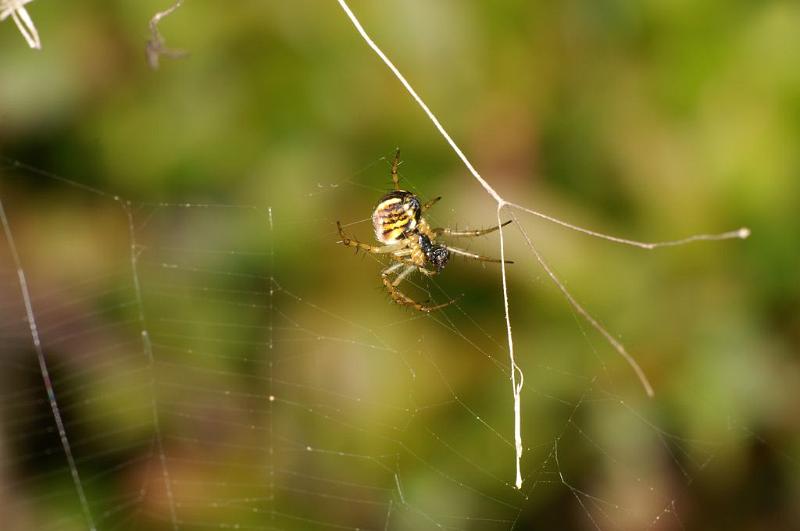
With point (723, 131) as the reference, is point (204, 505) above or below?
below

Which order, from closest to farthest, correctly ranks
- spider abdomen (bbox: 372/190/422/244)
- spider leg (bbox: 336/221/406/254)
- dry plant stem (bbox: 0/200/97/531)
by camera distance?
spider abdomen (bbox: 372/190/422/244) → spider leg (bbox: 336/221/406/254) → dry plant stem (bbox: 0/200/97/531)

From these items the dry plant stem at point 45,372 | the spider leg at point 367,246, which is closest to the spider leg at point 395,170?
the spider leg at point 367,246

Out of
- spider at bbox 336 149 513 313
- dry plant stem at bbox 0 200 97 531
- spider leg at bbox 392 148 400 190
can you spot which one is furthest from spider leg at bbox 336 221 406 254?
dry plant stem at bbox 0 200 97 531

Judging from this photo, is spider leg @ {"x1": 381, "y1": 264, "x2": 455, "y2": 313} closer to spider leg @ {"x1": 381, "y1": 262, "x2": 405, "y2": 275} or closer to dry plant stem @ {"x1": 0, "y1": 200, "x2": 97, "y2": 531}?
spider leg @ {"x1": 381, "y1": 262, "x2": 405, "y2": 275}

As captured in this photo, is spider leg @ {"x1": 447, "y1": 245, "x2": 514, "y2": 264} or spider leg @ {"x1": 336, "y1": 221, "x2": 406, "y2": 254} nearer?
spider leg @ {"x1": 447, "y1": 245, "x2": 514, "y2": 264}

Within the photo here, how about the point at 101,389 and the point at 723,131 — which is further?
the point at 101,389

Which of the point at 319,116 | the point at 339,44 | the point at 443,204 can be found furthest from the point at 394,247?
the point at 339,44

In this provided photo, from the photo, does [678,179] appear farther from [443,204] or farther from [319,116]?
[319,116]
